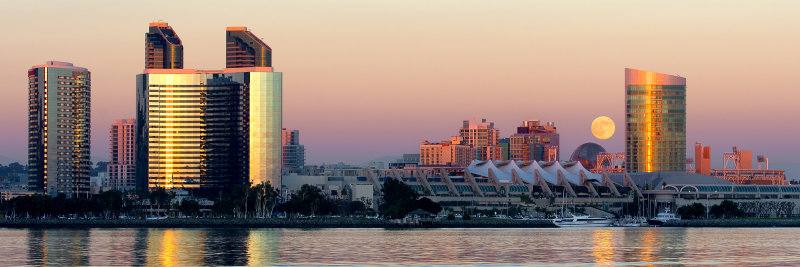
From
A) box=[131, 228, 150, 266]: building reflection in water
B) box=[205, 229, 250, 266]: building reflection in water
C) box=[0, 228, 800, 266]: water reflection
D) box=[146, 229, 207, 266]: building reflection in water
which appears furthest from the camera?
box=[0, 228, 800, 266]: water reflection

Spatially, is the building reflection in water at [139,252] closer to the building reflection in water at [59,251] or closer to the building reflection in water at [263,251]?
the building reflection in water at [59,251]

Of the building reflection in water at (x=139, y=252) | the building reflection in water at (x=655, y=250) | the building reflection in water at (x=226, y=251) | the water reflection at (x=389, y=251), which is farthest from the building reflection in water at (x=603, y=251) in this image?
the building reflection in water at (x=139, y=252)

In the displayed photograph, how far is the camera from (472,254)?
11381 centimetres

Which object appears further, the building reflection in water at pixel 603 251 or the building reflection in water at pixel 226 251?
the building reflection in water at pixel 603 251

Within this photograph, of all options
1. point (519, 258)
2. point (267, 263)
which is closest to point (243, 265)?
point (267, 263)

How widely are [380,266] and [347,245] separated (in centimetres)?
3582

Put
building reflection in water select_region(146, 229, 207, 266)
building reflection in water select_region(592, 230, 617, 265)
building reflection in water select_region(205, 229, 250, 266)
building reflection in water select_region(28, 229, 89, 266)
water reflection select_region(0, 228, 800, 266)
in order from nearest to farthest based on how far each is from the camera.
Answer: building reflection in water select_region(205, 229, 250, 266), building reflection in water select_region(146, 229, 207, 266), water reflection select_region(0, 228, 800, 266), building reflection in water select_region(28, 229, 89, 266), building reflection in water select_region(592, 230, 617, 265)

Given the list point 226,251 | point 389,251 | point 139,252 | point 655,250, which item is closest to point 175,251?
point 139,252

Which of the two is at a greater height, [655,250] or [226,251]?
[226,251]

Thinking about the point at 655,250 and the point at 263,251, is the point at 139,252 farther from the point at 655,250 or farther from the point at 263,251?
the point at 655,250

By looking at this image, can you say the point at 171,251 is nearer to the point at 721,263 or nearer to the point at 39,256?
the point at 39,256

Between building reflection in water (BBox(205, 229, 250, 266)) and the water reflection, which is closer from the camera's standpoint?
building reflection in water (BBox(205, 229, 250, 266))

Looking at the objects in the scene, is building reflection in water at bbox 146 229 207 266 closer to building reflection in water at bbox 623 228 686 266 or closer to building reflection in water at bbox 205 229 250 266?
building reflection in water at bbox 205 229 250 266

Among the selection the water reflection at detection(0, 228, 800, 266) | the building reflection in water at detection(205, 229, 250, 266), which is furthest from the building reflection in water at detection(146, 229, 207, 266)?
the building reflection in water at detection(205, 229, 250, 266)
